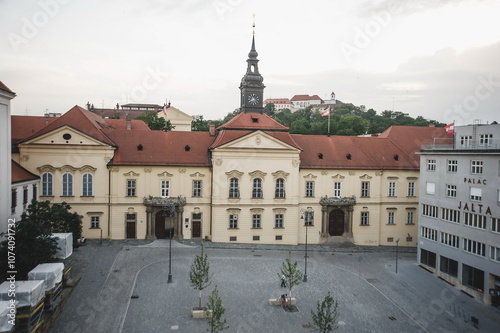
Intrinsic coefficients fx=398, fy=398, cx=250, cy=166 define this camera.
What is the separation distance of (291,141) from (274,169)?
11.6ft

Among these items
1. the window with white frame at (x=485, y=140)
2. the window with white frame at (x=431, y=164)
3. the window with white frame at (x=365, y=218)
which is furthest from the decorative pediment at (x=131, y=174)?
the window with white frame at (x=485, y=140)

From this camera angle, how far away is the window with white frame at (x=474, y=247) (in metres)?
30.6

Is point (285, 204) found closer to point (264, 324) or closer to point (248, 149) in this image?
point (248, 149)

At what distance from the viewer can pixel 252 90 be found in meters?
45.1

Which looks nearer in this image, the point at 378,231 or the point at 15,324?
the point at 15,324

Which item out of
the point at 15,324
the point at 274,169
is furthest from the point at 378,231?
the point at 15,324

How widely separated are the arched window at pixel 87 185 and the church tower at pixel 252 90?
1779 centimetres

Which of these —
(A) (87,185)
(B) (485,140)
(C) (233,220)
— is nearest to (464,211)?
(B) (485,140)

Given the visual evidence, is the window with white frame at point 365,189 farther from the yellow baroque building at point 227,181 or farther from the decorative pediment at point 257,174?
the decorative pediment at point 257,174

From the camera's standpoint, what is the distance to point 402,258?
39.8m

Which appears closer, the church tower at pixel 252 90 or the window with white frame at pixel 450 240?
the window with white frame at pixel 450 240

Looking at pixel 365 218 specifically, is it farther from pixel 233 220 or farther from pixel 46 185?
pixel 46 185

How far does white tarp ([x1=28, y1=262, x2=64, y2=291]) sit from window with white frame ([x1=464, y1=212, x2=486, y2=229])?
30.4m

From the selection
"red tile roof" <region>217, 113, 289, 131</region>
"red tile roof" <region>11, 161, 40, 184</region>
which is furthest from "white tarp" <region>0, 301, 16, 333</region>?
"red tile roof" <region>217, 113, 289, 131</region>
